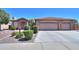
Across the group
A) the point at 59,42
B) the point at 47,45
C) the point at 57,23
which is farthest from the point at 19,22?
the point at 47,45

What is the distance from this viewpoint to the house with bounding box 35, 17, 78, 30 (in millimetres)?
37625

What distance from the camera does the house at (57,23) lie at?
1481 inches

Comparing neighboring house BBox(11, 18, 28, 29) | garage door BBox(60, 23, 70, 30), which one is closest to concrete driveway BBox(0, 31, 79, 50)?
neighboring house BBox(11, 18, 28, 29)

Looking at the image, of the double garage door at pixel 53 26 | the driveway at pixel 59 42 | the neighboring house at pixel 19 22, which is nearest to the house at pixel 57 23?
the double garage door at pixel 53 26

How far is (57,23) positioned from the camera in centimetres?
3819

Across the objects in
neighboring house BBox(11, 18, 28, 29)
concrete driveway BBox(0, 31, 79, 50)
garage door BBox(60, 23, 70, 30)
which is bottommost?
concrete driveway BBox(0, 31, 79, 50)

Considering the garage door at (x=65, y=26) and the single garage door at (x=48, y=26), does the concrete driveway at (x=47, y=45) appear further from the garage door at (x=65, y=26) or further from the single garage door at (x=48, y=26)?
the garage door at (x=65, y=26)

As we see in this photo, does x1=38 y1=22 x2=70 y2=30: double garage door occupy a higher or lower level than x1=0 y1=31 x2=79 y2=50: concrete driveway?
higher

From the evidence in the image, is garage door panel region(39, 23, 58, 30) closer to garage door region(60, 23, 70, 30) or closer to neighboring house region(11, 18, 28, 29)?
garage door region(60, 23, 70, 30)
